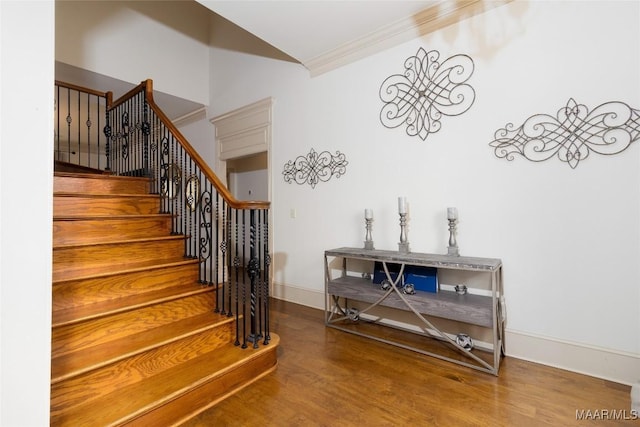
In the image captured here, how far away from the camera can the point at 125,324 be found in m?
1.77

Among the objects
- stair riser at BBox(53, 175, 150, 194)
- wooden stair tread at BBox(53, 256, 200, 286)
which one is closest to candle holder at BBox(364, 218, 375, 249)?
wooden stair tread at BBox(53, 256, 200, 286)

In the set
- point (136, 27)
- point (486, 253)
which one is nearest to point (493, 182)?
point (486, 253)

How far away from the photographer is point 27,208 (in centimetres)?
103

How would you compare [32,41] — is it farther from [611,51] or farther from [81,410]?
[611,51]

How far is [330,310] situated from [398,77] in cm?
236

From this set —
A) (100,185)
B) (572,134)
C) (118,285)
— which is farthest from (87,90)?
(572,134)

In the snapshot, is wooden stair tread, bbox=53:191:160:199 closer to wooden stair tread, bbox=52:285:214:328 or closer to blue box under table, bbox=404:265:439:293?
wooden stair tread, bbox=52:285:214:328

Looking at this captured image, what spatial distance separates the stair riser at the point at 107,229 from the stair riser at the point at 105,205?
20cm

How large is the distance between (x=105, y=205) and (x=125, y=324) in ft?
3.95

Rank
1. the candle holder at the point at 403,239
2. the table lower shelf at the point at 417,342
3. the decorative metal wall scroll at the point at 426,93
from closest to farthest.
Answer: the table lower shelf at the point at 417,342, the decorative metal wall scroll at the point at 426,93, the candle holder at the point at 403,239

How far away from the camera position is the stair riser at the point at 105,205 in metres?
2.22

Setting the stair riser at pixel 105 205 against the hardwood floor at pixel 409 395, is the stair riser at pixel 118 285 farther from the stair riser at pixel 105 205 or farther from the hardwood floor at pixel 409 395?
the hardwood floor at pixel 409 395

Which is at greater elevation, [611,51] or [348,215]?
[611,51]

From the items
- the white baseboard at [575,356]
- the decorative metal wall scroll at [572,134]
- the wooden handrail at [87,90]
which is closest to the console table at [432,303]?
the white baseboard at [575,356]
